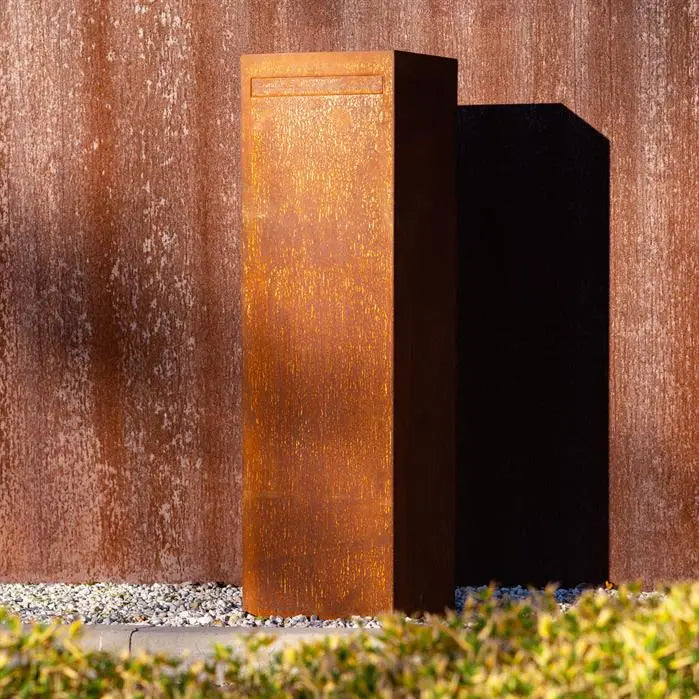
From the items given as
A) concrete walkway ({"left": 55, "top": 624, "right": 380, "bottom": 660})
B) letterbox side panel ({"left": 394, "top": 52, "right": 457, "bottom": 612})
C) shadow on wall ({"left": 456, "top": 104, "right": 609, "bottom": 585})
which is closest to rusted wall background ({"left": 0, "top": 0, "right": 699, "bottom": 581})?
shadow on wall ({"left": 456, "top": 104, "right": 609, "bottom": 585})

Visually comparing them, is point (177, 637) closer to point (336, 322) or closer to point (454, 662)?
point (336, 322)

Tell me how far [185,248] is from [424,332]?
4.48 ft

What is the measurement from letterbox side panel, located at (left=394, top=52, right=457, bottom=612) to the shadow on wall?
572 mm

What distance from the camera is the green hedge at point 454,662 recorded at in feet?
6.03

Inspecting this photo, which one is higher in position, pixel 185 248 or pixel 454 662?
pixel 185 248

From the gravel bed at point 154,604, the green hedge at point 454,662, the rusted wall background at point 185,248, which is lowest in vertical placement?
the gravel bed at point 154,604

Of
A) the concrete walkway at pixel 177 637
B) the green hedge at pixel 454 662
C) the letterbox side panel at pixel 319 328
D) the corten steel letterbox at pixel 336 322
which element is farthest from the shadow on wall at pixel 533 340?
the green hedge at pixel 454 662

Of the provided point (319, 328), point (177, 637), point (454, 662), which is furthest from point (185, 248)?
point (454, 662)

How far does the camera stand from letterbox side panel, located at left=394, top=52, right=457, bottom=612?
420 cm

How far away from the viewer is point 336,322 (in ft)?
13.8

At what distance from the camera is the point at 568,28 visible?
4875mm

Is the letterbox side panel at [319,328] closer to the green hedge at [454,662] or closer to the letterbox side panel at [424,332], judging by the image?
the letterbox side panel at [424,332]

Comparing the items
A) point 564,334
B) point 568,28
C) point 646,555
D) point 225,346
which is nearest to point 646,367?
point 564,334

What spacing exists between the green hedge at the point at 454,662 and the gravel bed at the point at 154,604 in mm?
2090
